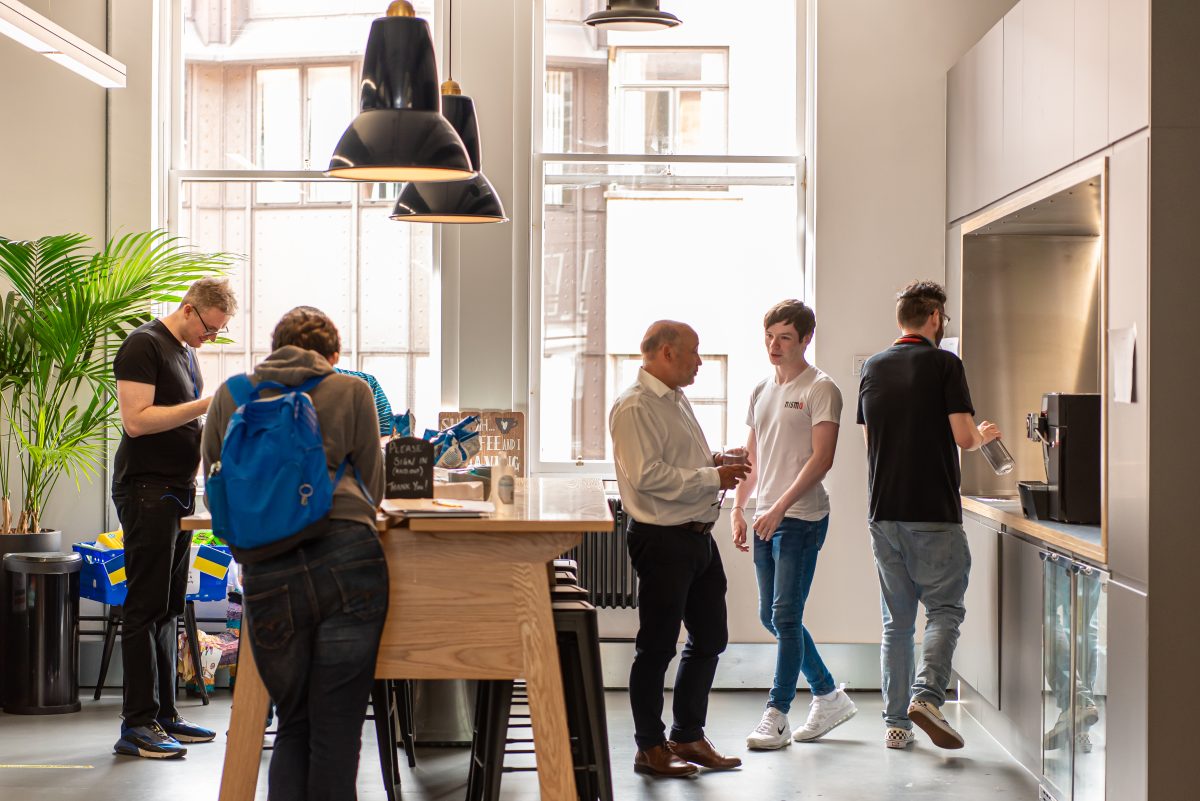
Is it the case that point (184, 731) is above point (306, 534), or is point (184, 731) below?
below

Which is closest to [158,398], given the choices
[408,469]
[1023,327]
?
[408,469]

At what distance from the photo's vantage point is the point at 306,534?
119 inches

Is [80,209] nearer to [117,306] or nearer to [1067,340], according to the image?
[117,306]

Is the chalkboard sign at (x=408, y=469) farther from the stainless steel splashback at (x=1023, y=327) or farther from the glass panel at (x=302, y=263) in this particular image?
the glass panel at (x=302, y=263)

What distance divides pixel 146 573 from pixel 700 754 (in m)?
2.18

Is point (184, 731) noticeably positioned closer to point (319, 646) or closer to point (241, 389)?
point (319, 646)

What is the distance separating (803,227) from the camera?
6180 millimetres

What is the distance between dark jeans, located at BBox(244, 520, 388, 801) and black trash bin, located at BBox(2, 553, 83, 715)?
2589 millimetres

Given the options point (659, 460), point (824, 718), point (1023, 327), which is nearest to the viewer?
point (659, 460)

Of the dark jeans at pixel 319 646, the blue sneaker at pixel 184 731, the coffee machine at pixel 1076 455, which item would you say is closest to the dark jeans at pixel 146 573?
the blue sneaker at pixel 184 731

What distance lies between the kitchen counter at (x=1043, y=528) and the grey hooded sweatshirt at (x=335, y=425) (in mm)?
2109

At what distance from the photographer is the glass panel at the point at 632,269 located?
6.23 meters

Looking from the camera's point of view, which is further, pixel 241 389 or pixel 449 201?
pixel 449 201

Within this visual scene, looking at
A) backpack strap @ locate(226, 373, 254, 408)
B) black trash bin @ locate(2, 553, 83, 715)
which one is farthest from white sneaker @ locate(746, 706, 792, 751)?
black trash bin @ locate(2, 553, 83, 715)
